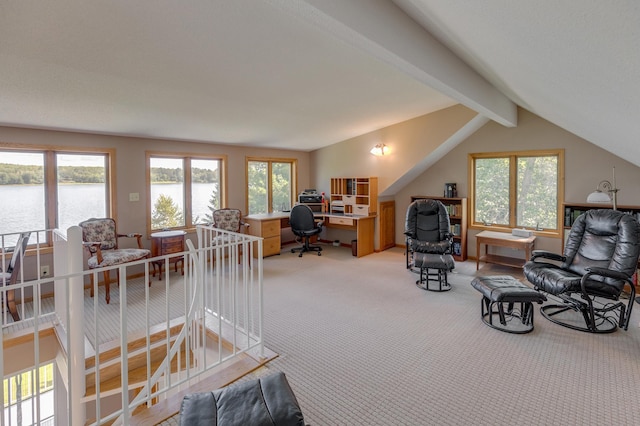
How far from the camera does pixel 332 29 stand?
2023mm

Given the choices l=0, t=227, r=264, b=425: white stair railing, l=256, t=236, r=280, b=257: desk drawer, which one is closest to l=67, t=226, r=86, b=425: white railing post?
l=0, t=227, r=264, b=425: white stair railing

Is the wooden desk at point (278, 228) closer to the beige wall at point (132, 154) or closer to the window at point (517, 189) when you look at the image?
the beige wall at point (132, 154)

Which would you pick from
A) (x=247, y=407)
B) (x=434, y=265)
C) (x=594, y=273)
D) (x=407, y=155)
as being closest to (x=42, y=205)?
(x=247, y=407)

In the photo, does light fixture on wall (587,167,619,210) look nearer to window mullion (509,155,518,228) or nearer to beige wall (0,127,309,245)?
window mullion (509,155,518,228)

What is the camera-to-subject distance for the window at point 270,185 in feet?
22.2

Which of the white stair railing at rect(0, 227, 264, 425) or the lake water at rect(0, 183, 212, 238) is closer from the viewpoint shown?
the white stair railing at rect(0, 227, 264, 425)

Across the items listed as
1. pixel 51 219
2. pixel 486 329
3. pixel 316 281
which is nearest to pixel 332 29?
pixel 486 329

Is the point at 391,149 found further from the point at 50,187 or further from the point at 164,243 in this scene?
the point at 50,187

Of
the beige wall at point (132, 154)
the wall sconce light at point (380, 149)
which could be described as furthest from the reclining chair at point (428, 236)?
the beige wall at point (132, 154)

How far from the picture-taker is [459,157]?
604cm

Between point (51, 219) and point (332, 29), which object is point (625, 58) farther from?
point (51, 219)

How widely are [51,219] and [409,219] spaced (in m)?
4.99

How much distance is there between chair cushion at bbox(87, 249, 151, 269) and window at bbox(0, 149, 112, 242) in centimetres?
76

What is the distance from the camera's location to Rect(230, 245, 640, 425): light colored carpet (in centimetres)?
210
